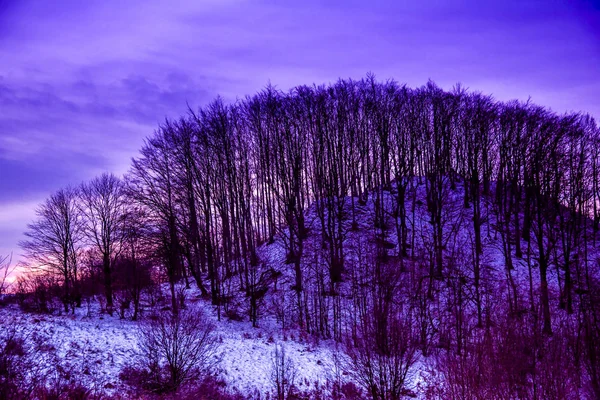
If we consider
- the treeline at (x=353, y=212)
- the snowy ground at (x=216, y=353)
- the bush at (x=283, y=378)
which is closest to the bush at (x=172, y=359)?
the snowy ground at (x=216, y=353)

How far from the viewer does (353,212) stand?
34469mm

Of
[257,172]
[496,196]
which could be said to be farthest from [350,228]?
[496,196]

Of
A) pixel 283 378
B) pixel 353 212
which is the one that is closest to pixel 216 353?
pixel 283 378

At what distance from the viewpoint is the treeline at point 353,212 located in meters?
27.6

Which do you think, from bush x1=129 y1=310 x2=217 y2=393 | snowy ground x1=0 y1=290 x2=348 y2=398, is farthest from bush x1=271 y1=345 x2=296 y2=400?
bush x1=129 y1=310 x2=217 y2=393

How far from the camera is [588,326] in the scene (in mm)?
14695

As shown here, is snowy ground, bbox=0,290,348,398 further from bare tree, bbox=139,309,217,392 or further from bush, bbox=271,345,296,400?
bare tree, bbox=139,309,217,392

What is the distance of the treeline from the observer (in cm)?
2761

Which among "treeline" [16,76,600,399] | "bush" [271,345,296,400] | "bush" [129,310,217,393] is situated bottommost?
"bush" [271,345,296,400]

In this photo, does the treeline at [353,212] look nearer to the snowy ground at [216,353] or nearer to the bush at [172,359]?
the snowy ground at [216,353]

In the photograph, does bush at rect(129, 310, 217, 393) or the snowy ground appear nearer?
bush at rect(129, 310, 217, 393)

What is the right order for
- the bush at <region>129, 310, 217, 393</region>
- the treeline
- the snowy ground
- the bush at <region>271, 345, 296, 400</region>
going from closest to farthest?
1. the bush at <region>271, 345, 296, 400</region>
2. the bush at <region>129, 310, 217, 393</region>
3. the snowy ground
4. the treeline

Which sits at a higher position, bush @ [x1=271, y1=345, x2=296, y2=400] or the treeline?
the treeline

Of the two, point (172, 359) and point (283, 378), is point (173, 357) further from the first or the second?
point (283, 378)
